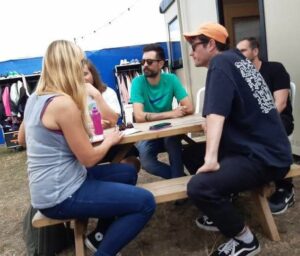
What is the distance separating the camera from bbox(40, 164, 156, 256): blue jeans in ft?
5.56

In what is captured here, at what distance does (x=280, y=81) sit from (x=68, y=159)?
1763mm

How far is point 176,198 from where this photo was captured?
6.31 feet

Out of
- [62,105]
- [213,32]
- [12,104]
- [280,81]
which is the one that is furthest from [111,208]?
[12,104]

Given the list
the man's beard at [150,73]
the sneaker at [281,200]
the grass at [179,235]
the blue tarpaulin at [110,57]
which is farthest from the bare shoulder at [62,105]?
the blue tarpaulin at [110,57]

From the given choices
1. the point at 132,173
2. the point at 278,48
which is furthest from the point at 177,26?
the point at 132,173

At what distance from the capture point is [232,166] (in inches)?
69.4

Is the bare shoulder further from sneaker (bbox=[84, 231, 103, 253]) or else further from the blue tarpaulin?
the blue tarpaulin

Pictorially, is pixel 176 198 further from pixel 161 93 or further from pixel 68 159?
pixel 161 93

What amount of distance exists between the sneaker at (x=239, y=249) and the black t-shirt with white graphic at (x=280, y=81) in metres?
1.06

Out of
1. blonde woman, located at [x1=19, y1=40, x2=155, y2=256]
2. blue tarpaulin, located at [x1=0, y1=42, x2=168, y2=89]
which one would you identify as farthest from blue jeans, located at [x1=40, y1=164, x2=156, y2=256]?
blue tarpaulin, located at [x1=0, y1=42, x2=168, y2=89]

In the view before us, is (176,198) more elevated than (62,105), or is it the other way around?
(62,105)

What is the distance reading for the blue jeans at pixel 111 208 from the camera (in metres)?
1.69

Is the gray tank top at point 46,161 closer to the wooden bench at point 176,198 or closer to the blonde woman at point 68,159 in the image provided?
the blonde woman at point 68,159

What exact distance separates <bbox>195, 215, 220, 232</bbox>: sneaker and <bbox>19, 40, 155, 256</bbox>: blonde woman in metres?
0.64
